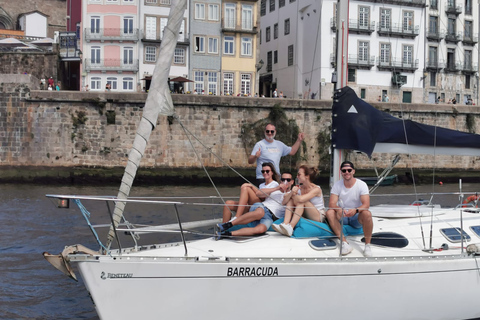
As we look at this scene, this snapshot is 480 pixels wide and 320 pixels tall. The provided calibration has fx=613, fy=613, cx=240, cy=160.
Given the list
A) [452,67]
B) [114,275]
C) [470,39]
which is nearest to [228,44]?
[452,67]

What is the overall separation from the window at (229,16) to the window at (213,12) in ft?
1.71

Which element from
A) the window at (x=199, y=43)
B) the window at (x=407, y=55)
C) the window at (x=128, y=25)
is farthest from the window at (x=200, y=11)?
the window at (x=407, y=55)

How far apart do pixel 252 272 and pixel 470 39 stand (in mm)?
41369

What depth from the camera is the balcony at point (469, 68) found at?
44.3 metres

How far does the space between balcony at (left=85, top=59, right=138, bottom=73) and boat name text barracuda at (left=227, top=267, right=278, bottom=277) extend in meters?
31.2

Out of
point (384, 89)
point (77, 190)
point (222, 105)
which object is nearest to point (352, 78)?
point (384, 89)

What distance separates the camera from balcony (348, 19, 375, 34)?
1610 inches

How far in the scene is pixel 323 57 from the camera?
4000cm

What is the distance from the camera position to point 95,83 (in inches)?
1470

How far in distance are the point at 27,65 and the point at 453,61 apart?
95.0 ft

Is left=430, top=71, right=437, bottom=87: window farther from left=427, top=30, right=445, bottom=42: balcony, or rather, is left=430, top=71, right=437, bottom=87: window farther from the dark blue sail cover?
the dark blue sail cover

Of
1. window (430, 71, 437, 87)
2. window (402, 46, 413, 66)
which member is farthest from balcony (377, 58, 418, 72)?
window (430, 71, 437, 87)

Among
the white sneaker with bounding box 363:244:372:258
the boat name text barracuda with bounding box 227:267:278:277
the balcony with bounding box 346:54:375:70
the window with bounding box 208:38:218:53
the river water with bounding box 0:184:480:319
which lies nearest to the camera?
the boat name text barracuda with bounding box 227:267:278:277

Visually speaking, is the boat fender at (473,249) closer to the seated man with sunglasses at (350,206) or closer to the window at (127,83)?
the seated man with sunglasses at (350,206)
